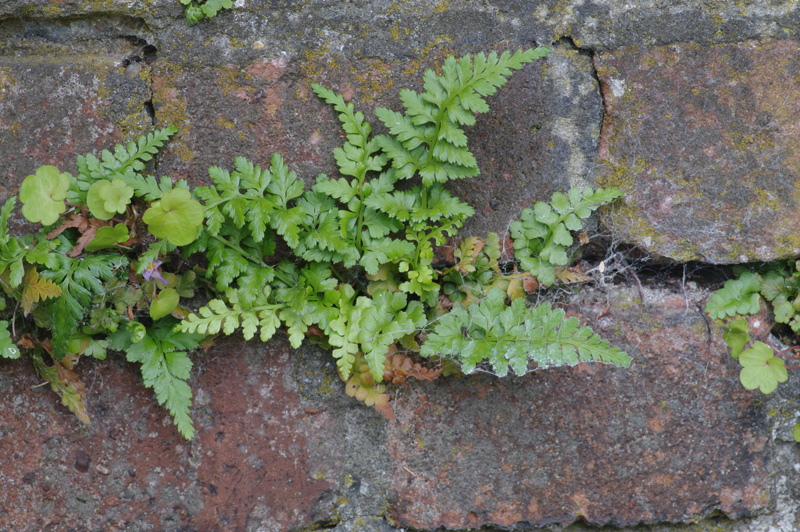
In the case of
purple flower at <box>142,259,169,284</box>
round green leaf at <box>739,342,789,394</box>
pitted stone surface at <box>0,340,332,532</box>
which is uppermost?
round green leaf at <box>739,342,789,394</box>

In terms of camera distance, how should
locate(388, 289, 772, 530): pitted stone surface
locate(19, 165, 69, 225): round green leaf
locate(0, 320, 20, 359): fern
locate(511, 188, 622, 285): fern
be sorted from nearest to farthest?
locate(19, 165, 69, 225): round green leaf < locate(0, 320, 20, 359): fern < locate(511, 188, 622, 285): fern < locate(388, 289, 772, 530): pitted stone surface

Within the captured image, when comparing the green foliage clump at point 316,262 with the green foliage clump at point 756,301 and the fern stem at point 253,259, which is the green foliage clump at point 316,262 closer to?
the fern stem at point 253,259

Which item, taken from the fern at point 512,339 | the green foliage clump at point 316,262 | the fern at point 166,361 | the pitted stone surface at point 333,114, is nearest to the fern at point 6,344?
the green foliage clump at point 316,262

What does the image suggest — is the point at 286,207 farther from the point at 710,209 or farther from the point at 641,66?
the point at 710,209

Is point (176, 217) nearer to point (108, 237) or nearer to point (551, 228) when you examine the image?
point (108, 237)

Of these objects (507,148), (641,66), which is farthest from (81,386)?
(641,66)

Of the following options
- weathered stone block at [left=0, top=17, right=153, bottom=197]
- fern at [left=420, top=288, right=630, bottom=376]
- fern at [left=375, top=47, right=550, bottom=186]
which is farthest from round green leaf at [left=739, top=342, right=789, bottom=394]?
weathered stone block at [left=0, top=17, right=153, bottom=197]

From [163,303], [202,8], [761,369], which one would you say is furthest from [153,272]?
[761,369]

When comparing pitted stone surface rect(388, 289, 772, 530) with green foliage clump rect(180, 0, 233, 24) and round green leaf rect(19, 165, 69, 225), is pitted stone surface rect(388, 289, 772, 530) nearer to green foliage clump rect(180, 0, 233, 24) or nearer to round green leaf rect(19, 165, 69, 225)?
round green leaf rect(19, 165, 69, 225)
